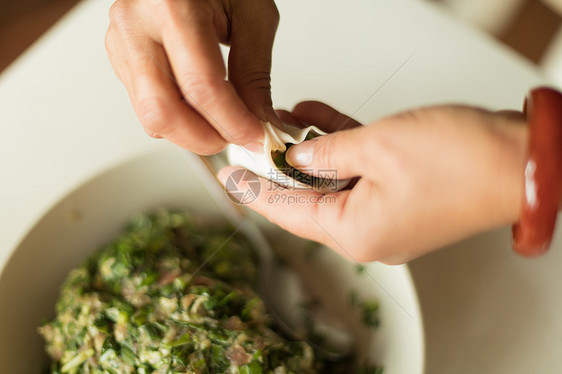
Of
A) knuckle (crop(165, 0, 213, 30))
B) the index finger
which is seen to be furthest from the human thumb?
knuckle (crop(165, 0, 213, 30))

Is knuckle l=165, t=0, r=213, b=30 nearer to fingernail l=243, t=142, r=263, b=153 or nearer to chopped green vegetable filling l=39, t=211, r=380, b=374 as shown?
fingernail l=243, t=142, r=263, b=153

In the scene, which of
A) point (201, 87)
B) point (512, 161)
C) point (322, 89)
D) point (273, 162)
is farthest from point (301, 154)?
point (322, 89)

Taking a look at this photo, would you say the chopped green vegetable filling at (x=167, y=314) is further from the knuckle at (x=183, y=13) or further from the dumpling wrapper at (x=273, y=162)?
the knuckle at (x=183, y=13)

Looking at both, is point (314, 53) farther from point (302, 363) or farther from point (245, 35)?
point (302, 363)

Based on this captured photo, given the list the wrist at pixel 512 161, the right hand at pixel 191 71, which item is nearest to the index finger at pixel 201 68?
the right hand at pixel 191 71

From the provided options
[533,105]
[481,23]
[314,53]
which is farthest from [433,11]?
[533,105]

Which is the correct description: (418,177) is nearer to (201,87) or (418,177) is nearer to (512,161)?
(512,161)

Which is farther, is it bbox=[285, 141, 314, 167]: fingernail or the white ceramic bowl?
the white ceramic bowl
